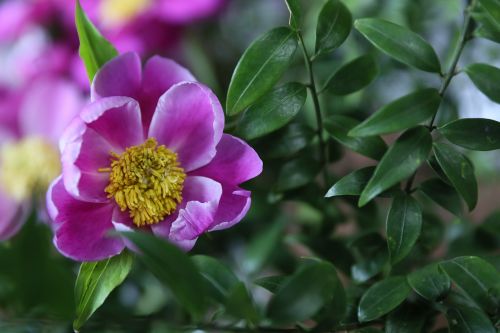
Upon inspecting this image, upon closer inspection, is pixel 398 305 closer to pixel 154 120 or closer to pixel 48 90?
pixel 154 120

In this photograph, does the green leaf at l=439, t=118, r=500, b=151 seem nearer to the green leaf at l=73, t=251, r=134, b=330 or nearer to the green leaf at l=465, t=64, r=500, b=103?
the green leaf at l=465, t=64, r=500, b=103

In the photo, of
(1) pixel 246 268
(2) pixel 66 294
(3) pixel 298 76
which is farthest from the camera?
(3) pixel 298 76

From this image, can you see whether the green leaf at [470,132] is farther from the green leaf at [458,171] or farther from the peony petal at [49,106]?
the peony petal at [49,106]

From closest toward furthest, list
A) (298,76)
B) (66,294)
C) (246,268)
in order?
(66,294) → (246,268) → (298,76)

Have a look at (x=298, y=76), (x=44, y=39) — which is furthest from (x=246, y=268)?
(x=44, y=39)

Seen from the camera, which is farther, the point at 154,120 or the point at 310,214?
the point at 310,214

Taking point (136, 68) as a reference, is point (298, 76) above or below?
below

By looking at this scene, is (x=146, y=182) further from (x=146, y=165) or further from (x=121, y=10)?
(x=121, y=10)

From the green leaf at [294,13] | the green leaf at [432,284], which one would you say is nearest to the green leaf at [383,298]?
the green leaf at [432,284]

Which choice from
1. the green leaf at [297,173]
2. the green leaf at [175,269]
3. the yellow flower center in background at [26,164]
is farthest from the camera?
the yellow flower center in background at [26,164]
